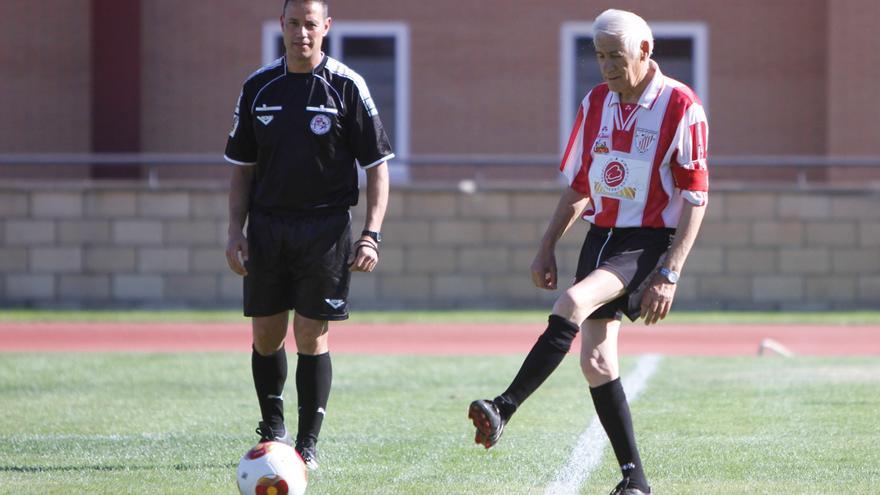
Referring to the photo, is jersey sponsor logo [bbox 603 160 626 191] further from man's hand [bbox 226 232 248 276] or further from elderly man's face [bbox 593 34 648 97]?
man's hand [bbox 226 232 248 276]

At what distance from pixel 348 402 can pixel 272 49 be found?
11.6m

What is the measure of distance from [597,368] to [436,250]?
494 inches

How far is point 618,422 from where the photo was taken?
5.56 m

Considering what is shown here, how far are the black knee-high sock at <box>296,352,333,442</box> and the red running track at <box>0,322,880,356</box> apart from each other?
253 inches

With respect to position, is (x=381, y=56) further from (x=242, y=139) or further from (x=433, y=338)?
(x=242, y=139)

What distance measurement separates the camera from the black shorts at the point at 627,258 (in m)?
5.50

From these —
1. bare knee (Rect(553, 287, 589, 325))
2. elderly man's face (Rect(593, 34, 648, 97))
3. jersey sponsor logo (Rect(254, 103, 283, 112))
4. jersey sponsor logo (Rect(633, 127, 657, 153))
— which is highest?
elderly man's face (Rect(593, 34, 648, 97))

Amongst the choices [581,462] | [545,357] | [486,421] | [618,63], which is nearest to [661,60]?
[581,462]

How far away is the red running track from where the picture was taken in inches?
522

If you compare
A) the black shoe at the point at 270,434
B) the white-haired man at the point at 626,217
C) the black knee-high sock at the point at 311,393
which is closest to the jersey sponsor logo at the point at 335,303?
the black knee-high sock at the point at 311,393

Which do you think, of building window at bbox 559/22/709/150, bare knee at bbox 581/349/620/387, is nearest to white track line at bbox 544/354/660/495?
bare knee at bbox 581/349/620/387

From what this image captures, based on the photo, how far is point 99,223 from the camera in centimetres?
1811

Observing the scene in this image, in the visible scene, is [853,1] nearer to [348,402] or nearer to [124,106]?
[124,106]

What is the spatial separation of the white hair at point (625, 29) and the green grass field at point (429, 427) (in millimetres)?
1826
